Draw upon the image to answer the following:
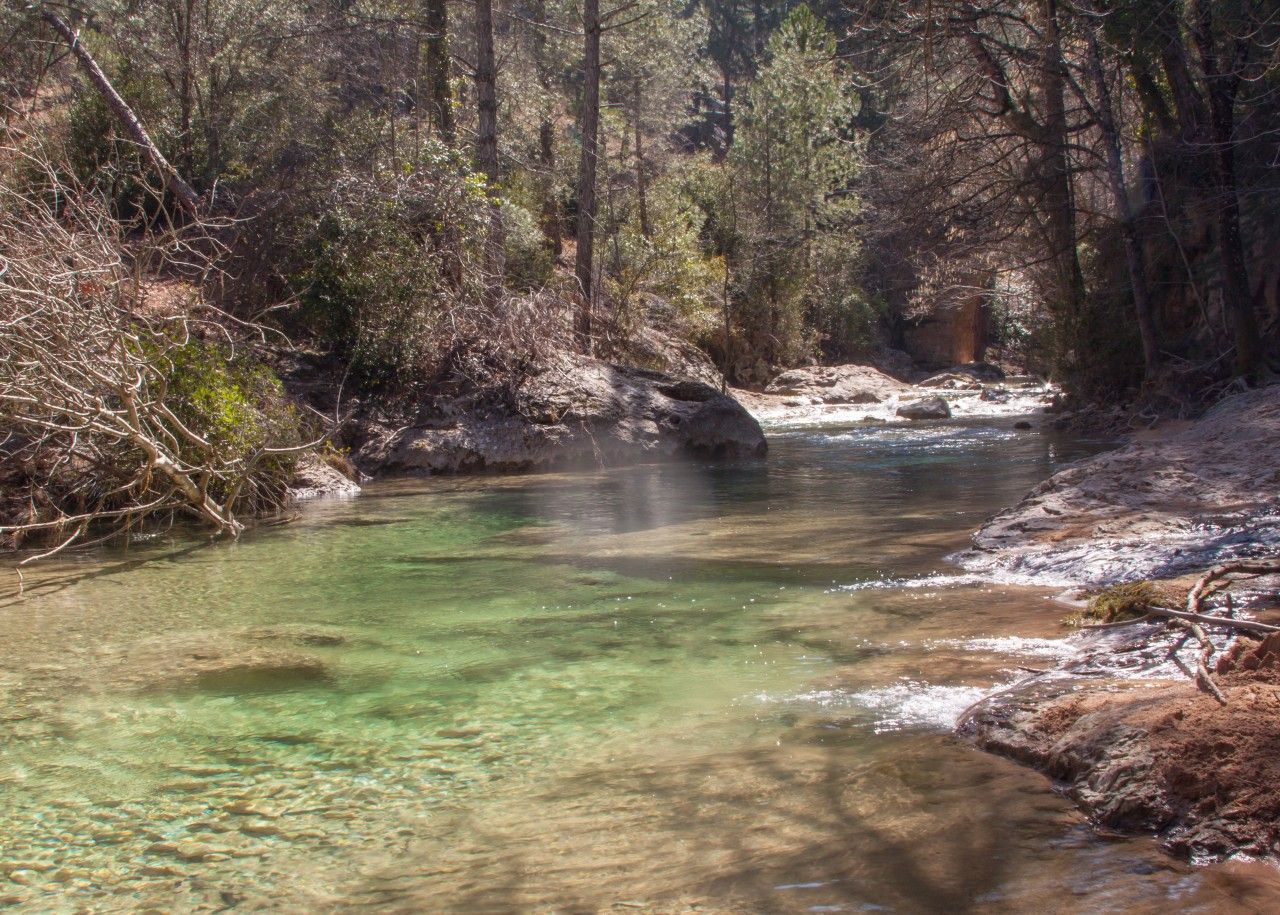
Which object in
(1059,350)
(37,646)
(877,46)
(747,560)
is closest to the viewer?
(37,646)

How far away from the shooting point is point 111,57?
67.4 ft

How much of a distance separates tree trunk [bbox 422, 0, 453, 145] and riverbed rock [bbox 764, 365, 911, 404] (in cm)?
1246

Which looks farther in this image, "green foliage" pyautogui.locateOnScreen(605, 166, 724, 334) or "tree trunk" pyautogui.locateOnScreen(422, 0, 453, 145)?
"green foliage" pyautogui.locateOnScreen(605, 166, 724, 334)

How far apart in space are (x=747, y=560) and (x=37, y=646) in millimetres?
4149

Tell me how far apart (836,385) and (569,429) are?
A: 54.8 ft

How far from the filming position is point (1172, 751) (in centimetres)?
307

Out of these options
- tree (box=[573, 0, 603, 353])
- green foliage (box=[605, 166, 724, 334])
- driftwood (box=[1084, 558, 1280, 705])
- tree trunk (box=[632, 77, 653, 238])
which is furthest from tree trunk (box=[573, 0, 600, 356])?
driftwood (box=[1084, 558, 1280, 705])

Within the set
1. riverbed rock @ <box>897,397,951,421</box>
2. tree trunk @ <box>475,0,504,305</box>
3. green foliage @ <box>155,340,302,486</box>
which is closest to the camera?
green foliage @ <box>155,340,302,486</box>

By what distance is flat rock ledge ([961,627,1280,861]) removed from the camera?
9.30 feet

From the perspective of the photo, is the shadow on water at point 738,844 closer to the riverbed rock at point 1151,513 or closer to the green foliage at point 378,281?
the riverbed rock at point 1151,513

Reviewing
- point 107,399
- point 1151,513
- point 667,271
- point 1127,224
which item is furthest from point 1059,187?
point 107,399

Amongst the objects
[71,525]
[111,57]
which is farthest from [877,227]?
[111,57]

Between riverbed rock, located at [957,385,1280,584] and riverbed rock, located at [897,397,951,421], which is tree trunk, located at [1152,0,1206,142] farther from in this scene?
riverbed rock, located at [897,397,951,421]

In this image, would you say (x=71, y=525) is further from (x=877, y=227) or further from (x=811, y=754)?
(x=877, y=227)
